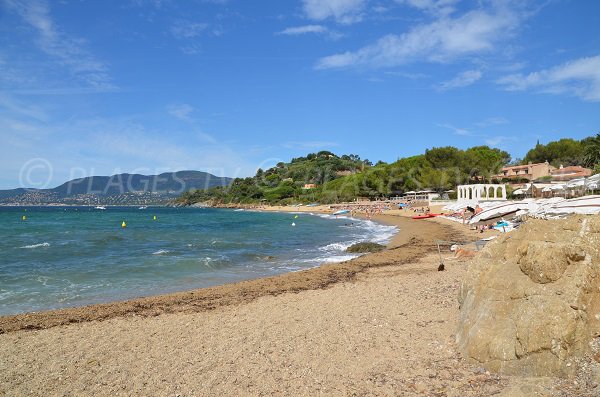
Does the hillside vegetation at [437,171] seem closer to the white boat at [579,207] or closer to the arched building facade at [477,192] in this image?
the arched building facade at [477,192]

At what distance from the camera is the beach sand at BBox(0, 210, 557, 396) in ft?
17.9

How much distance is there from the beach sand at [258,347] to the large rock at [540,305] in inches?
11.7

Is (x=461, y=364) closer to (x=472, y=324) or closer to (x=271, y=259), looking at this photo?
(x=472, y=324)

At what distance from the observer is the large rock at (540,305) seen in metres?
→ 4.63

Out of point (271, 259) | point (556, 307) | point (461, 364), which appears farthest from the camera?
point (271, 259)

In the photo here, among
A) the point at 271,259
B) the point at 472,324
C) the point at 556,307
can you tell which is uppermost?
the point at 556,307

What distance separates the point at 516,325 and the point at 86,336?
25.4 ft

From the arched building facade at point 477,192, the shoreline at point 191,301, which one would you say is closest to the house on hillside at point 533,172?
the arched building facade at point 477,192

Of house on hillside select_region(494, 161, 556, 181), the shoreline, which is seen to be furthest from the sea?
house on hillside select_region(494, 161, 556, 181)

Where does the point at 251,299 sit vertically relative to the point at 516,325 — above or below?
below

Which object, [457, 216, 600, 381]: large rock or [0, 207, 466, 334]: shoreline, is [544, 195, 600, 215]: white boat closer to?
[0, 207, 466, 334]: shoreline

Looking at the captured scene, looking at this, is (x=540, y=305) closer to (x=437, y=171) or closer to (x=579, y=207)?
(x=579, y=207)

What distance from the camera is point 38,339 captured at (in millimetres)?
8047

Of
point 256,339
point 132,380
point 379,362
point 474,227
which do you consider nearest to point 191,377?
point 132,380
